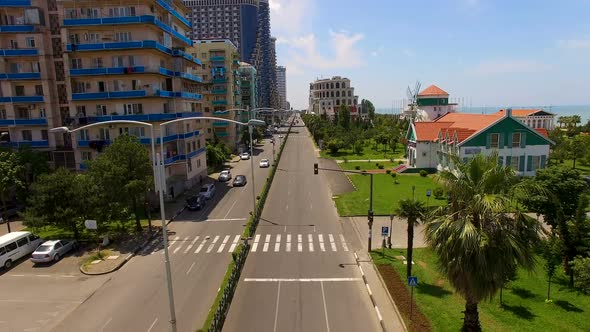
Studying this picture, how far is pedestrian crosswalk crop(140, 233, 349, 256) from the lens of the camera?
33.2 metres

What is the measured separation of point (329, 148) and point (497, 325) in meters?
78.0

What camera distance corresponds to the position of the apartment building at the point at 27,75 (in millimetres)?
49562

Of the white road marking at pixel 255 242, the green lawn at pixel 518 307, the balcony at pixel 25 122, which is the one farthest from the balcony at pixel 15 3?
the green lawn at pixel 518 307

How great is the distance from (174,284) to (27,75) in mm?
39542

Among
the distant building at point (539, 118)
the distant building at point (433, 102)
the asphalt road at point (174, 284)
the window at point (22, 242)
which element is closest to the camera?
the asphalt road at point (174, 284)

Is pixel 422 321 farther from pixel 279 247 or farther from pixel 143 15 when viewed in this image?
pixel 143 15

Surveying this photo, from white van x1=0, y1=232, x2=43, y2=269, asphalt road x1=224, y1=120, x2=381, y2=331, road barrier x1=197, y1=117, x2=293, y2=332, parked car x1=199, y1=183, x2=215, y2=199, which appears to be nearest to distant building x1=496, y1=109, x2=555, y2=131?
asphalt road x1=224, y1=120, x2=381, y2=331

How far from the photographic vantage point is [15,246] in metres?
31.7

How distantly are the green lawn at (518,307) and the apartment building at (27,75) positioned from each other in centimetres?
4916

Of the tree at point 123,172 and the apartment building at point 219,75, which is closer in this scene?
the tree at point 123,172

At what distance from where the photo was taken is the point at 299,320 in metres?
21.8

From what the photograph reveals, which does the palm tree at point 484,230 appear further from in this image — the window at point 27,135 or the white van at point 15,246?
the window at point 27,135

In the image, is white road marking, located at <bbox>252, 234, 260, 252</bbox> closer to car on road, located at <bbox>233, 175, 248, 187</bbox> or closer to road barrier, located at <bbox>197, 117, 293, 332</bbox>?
road barrier, located at <bbox>197, 117, 293, 332</bbox>

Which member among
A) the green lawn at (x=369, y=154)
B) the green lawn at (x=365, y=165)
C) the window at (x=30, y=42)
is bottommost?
the green lawn at (x=365, y=165)
